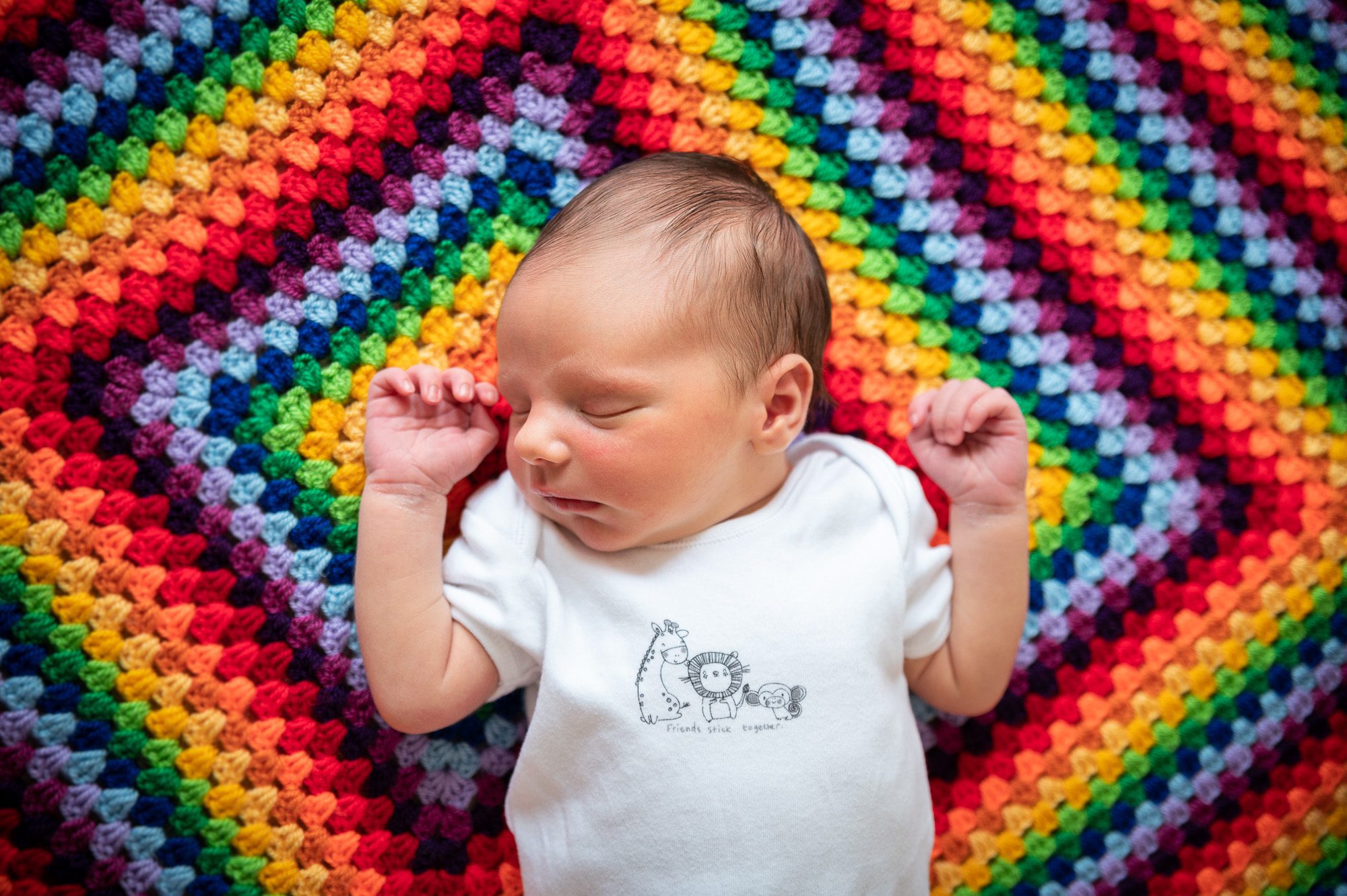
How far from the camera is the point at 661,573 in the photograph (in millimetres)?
886

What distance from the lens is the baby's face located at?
0.79 meters

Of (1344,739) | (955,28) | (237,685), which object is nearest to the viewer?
(237,685)

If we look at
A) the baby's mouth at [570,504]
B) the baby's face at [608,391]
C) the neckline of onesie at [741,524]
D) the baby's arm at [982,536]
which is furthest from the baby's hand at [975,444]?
the baby's mouth at [570,504]

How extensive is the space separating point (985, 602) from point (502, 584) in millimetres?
491

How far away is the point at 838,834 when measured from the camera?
A: 2.75ft

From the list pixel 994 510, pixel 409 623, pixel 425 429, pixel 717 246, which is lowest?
pixel 409 623

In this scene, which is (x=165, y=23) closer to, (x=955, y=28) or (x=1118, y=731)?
(x=955, y=28)

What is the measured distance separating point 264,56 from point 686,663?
718 millimetres

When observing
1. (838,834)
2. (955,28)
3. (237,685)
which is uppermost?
(955,28)

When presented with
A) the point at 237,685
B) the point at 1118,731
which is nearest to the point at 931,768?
the point at 1118,731

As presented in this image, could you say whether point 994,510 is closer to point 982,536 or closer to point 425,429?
point 982,536

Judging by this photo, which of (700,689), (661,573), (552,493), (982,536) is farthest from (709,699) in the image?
(982,536)

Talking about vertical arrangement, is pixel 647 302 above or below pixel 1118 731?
above

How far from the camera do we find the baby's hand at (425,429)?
2.85ft
